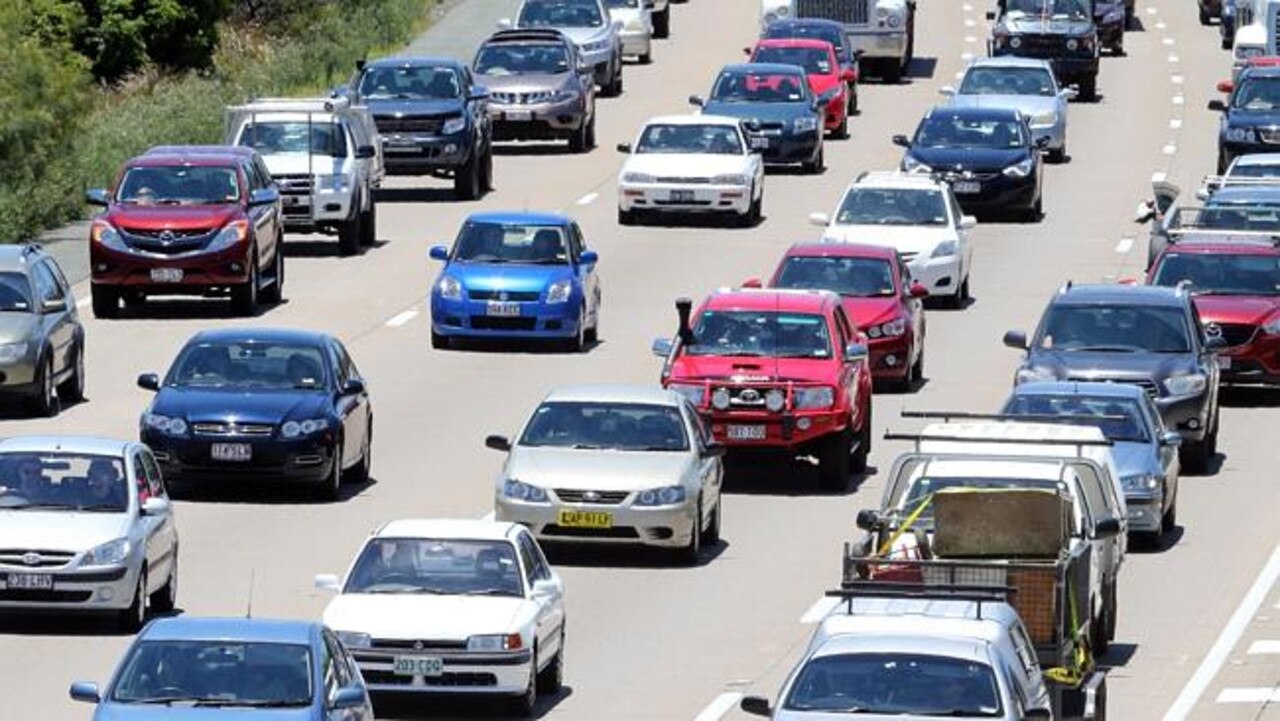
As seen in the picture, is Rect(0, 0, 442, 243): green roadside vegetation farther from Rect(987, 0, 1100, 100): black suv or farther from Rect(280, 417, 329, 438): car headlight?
Rect(280, 417, 329, 438): car headlight

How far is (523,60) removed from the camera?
65.3 m

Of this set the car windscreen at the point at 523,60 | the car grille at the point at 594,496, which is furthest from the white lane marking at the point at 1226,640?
the car windscreen at the point at 523,60

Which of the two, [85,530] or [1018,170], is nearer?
[85,530]

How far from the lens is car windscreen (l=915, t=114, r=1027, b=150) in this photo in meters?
58.6

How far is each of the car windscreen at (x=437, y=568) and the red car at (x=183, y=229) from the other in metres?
20.0

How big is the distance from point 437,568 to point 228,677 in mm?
4693

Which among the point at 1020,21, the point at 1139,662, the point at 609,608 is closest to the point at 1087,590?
the point at 1139,662

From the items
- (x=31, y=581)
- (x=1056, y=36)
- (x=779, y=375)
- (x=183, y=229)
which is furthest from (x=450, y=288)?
(x=1056, y=36)

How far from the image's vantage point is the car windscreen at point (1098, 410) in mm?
35375

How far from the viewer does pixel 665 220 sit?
5859 cm

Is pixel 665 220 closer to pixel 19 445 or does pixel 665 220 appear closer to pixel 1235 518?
pixel 1235 518

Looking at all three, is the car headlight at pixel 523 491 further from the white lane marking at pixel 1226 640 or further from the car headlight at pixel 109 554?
the white lane marking at pixel 1226 640

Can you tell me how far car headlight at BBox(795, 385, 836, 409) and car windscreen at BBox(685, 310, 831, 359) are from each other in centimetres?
61

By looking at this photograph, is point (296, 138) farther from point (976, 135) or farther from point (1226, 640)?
point (1226, 640)
